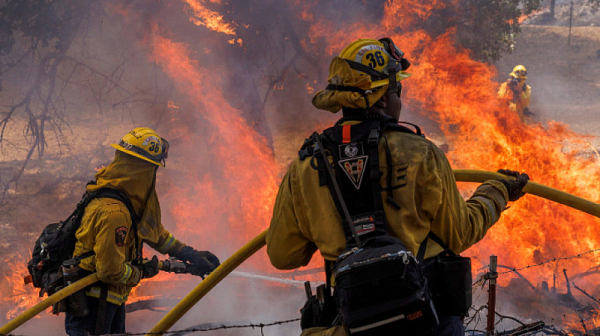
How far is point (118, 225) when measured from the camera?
4.05 m

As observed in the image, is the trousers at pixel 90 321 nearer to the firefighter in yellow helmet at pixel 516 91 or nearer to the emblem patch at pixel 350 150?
the emblem patch at pixel 350 150

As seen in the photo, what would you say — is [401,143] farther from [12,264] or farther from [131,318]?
[12,264]

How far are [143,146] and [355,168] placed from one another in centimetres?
281

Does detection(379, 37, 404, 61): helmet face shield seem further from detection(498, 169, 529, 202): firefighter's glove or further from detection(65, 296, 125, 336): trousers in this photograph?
detection(65, 296, 125, 336): trousers

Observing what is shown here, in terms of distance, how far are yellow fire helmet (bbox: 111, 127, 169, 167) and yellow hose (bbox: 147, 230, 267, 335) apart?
1503mm

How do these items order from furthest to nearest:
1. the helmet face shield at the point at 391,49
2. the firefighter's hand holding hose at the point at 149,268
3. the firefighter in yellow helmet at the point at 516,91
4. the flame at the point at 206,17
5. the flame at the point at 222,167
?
the firefighter in yellow helmet at the point at 516,91
the flame at the point at 206,17
the flame at the point at 222,167
the firefighter's hand holding hose at the point at 149,268
the helmet face shield at the point at 391,49

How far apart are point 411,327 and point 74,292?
3.16 meters

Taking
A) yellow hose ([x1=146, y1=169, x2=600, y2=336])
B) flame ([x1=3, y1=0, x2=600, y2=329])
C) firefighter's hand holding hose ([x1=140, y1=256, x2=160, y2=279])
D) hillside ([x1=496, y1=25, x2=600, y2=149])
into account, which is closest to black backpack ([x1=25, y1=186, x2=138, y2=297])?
firefighter's hand holding hose ([x1=140, y1=256, x2=160, y2=279])

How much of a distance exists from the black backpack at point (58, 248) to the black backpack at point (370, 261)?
2.68m

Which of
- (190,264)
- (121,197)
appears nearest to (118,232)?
(121,197)

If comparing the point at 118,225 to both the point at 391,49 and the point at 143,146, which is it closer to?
the point at 143,146

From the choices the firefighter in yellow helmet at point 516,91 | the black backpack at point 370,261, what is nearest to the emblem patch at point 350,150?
the black backpack at point 370,261

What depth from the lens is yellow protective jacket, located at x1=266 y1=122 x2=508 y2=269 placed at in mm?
2123

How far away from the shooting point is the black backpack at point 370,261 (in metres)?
1.92
